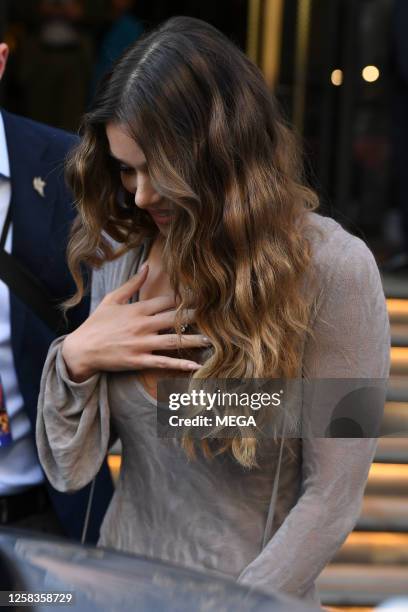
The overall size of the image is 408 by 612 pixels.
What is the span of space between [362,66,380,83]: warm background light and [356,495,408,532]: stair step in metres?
3.99

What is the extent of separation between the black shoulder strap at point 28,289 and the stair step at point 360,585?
88.8 inches

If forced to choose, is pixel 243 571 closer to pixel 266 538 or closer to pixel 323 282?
pixel 266 538

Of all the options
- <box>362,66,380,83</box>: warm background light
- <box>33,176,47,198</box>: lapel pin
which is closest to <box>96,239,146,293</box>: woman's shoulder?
<box>33,176,47,198</box>: lapel pin

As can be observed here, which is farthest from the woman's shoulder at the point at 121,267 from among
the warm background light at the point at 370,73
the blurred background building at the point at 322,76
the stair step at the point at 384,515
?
the warm background light at the point at 370,73

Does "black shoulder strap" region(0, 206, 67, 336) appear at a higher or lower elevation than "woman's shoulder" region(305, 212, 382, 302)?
lower

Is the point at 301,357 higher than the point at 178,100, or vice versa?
the point at 178,100

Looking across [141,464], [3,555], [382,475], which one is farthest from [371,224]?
[3,555]

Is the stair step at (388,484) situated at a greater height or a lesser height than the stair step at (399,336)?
lesser

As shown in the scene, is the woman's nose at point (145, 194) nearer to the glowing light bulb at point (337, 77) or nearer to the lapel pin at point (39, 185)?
the lapel pin at point (39, 185)

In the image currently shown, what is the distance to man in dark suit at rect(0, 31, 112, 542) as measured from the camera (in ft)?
9.36

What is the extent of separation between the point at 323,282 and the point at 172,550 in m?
0.63

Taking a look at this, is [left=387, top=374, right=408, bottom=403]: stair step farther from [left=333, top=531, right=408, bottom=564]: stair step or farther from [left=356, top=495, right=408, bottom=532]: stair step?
[left=333, top=531, right=408, bottom=564]: stair step

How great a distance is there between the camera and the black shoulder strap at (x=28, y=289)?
9.37ft

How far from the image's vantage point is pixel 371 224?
28.7 ft
